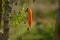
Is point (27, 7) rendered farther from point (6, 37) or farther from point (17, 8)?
point (6, 37)

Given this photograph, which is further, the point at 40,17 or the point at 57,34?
the point at 40,17

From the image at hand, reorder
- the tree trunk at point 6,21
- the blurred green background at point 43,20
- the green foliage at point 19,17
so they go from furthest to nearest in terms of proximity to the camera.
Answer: the blurred green background at point 43,20, the green foliage at point 19,17, the tree trunk at point 6,21

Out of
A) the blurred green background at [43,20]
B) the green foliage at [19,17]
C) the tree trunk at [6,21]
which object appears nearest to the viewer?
the tree trunk at [6,21]

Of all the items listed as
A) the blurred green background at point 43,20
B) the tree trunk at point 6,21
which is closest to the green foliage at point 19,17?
the tree trunk at point 6,21

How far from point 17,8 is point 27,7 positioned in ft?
0.38

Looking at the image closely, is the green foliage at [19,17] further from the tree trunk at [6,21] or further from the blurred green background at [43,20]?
the blurred green background at [43,20]

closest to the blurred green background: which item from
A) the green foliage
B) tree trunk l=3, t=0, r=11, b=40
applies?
the green foliage

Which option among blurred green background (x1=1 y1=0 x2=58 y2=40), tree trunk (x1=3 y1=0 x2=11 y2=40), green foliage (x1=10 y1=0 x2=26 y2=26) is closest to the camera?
tree trunk (x1=3 y1=0 x2=11 y2=40)

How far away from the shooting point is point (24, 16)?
7.70 ft

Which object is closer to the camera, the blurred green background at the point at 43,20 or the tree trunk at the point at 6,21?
the tree trunk at the point at 6,21

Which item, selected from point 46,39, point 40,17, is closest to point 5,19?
point 46,39

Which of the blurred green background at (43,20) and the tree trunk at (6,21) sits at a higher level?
the tree trunk at (6,21)

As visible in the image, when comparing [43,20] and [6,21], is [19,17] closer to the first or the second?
[6,21]

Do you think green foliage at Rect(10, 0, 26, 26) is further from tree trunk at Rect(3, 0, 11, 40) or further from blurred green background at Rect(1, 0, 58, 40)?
blurred green background at Rect(1, 0, 58, 40)
